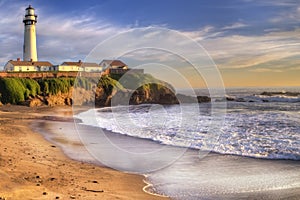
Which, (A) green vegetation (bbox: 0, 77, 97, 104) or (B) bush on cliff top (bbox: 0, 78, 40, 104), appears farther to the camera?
(A) green vegetation (bbox: 0, 77, 97, 104)

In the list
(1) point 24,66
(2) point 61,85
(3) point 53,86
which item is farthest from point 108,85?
(1) point 24,66

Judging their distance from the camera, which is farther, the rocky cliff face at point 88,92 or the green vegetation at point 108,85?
the green vegetation at point 108,85

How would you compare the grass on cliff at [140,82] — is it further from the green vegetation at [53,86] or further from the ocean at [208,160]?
the ocean at [208,160]

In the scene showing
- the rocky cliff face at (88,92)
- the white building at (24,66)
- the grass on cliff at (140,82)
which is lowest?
the rocky cliff face at (88,92)

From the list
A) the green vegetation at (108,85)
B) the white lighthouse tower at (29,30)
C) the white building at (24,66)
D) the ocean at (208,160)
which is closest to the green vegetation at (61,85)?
the green vegetation at (108,85)

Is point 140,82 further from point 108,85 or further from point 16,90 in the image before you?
point 16,90

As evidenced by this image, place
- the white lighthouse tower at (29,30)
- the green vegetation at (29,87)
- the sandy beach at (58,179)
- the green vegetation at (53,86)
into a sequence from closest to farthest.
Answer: the sandy beach at (58,179)
the green vegetation at (29,87)
the green vegetation at (53,86)
the white lighthouse tower at (29,30)

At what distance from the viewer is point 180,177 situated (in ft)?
23.0

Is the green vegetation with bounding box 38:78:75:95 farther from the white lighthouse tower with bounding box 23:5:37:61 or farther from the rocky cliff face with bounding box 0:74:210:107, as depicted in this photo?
the white lighthouse tower with bounding box 23:5:37:61

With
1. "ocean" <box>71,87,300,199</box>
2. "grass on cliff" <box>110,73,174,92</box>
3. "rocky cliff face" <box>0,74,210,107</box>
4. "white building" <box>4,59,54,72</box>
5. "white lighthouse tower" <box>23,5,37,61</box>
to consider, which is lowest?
"ocean" <box>71,87,300,199</box>

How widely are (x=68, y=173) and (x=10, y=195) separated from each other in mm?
2091

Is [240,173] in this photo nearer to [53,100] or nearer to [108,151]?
[108,151]

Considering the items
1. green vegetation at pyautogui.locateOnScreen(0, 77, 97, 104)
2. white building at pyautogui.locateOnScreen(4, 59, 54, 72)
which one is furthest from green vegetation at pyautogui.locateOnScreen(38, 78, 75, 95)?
white building at pyautogui.locateOnScreen(4, 59, 54, 72)

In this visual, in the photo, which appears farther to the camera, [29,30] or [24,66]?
[24,66]
